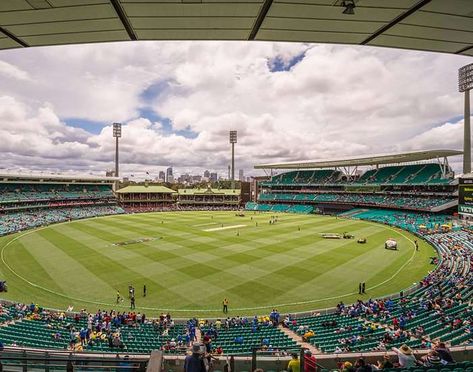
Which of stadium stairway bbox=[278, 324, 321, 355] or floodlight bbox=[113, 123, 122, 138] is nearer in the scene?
stadium stairway bbox=[278, 324, 321, 355]

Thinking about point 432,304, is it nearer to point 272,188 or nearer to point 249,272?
point 249,272

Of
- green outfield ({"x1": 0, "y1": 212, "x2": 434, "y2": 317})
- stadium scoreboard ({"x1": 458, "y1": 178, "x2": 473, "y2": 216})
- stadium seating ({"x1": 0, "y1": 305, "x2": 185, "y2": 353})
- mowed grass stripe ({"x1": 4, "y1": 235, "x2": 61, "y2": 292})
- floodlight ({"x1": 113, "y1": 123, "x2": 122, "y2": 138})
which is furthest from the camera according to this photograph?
floodlight ({"x1": 113, "y1": 123, "x2": 122, "y2": 138})

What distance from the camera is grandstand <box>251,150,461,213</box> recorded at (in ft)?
197

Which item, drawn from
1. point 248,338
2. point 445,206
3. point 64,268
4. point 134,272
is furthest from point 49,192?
point 445,206

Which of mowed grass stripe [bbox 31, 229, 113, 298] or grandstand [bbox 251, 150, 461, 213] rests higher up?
grandstand [bbox 251, 150, 461, 213]

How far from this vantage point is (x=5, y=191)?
230 feet

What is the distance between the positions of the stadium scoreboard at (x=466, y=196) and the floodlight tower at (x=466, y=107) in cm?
3875

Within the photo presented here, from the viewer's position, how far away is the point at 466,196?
116ft

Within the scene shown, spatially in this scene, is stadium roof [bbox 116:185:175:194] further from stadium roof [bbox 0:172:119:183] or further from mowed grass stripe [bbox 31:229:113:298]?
mowed grass stripe [bbox 31:229:113:298]

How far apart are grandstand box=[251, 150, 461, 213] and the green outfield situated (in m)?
20.5

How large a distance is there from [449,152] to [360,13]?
66342 millimetres

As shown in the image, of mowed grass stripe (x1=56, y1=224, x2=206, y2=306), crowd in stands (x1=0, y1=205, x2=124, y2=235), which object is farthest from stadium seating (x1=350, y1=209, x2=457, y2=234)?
crowd in stands (x1=0, y1=205, x2=124, y2=235)

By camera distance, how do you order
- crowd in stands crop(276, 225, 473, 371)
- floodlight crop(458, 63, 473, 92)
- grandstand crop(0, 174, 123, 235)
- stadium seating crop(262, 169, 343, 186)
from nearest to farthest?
crowd in stands crop(276, 225, 473, 371)
floodlight crop(458, 63, 473, 92)
grandstand crop(0, 174, 123, 235)
stadium seating crop(262, 169, 343, 186)

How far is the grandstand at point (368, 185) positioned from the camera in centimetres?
6019
